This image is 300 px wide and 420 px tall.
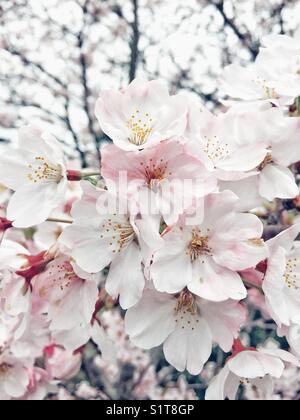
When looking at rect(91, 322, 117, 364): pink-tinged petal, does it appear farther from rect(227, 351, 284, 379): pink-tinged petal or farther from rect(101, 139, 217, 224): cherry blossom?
rect(101, 139, 217, 224): cherry blossom

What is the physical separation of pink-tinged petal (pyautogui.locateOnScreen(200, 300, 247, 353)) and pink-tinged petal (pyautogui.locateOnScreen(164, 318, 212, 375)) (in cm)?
2

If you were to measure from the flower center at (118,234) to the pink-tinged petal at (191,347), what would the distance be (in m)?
0.21

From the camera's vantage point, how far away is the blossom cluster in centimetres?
92

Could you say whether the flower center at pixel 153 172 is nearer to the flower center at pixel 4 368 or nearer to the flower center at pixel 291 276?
the flower center at pixel 291 276

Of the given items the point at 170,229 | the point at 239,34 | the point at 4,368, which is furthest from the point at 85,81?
the point at 170,229

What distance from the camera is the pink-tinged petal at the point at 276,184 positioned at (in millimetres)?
1011

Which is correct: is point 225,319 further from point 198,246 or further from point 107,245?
point 107,245

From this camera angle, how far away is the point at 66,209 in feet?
4.72

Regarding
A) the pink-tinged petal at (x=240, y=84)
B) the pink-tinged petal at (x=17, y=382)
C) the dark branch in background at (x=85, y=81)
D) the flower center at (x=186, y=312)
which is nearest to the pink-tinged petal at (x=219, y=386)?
the flower center at (x=186, y=312)

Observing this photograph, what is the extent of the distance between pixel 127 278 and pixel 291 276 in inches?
13.5

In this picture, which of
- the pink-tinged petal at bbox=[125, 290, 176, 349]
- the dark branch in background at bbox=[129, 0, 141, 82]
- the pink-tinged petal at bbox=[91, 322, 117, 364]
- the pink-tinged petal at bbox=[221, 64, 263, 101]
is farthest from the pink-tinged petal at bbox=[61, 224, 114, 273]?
the dark branch in background at bbox=[129, 0, 141, 82]

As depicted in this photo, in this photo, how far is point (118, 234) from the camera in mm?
992

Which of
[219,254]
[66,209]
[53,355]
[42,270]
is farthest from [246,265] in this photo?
[53,355]

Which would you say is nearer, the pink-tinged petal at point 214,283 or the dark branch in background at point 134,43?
the pink-tinged petal at point 214,283
